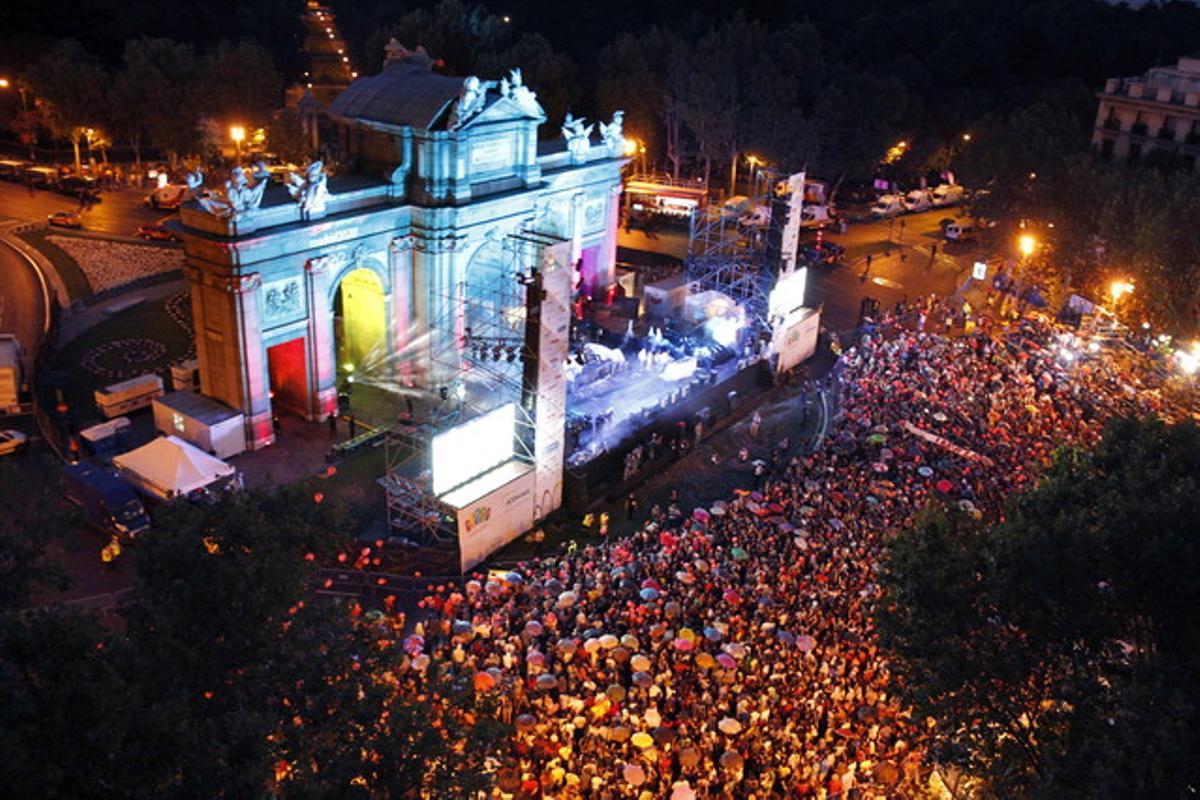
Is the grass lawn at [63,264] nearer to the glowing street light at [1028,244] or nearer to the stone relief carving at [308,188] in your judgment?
the stone relief carving at [308,188]

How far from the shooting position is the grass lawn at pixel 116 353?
4117 cm

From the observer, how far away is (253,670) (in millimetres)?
16797

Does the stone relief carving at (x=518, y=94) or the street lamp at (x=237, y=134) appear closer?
the stone relief carving at (x=518, y=94)

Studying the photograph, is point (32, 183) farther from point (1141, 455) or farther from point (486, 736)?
A: point (1141, 455)

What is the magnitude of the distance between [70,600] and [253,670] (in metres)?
14.7

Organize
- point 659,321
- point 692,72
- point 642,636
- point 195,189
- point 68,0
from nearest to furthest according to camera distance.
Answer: point 642,636 < point 195,189 < point 659,321 < point 692,72 < point 68,0

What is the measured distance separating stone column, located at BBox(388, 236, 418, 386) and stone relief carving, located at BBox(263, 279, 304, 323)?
5.00 m

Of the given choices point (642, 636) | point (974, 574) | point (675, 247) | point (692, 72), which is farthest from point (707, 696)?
point (692, 72)

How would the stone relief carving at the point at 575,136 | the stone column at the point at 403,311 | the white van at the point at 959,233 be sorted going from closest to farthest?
the stone column at the point at 403,311 → the stone relief carving at the point at 575,136 → the white van at the point at 959,233

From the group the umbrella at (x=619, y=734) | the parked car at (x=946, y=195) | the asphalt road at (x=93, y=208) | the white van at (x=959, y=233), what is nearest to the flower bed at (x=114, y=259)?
the asphalt road at (x=93, y=208)

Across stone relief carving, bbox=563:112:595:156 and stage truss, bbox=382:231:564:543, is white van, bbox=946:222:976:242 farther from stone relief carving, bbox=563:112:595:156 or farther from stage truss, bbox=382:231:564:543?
stage truss, bbox=382:231:564:543

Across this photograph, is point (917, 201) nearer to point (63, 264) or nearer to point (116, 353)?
point (116, 353)

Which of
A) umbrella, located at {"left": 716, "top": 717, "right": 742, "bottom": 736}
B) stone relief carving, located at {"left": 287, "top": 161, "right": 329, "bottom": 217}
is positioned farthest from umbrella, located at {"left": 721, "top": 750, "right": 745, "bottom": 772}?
stone relief carving, located at {"left": 287, "top": 161, "right": 329, "bottom": 217}

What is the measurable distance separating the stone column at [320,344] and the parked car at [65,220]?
30458 millimetres
